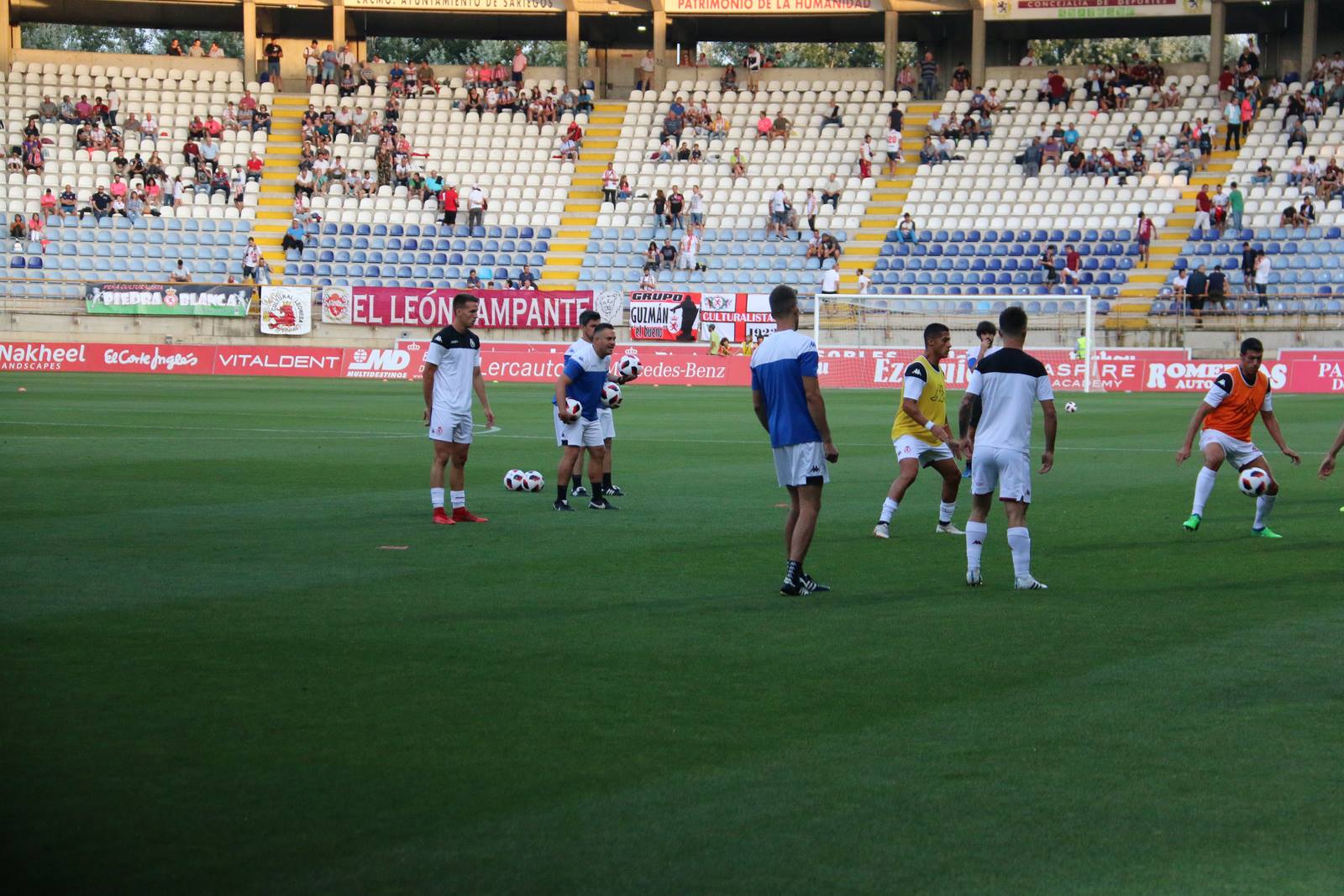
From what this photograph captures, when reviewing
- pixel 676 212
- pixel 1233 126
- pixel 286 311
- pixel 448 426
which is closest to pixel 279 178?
pixel 286 311

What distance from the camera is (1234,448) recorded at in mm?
13750

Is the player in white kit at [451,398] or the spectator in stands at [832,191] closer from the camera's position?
the player in white kit at [451,398]

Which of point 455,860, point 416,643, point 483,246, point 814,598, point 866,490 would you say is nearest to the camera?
point 455,860

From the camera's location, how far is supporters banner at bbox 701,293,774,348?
44.8 m

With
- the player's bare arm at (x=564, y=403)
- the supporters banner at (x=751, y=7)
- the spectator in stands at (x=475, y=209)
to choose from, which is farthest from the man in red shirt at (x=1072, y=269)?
the player's bare arm at (x=564, y=403)

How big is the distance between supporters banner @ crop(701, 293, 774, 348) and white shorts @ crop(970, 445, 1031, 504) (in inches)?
1347

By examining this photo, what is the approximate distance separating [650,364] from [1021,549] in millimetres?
32065

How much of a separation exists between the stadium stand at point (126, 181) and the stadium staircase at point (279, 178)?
0.45 meters

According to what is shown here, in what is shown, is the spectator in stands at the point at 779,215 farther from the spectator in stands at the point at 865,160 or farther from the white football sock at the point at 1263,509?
the white football sock at the point at 1263,509

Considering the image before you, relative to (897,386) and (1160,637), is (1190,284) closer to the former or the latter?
(897,386)

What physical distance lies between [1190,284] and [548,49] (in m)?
47.0

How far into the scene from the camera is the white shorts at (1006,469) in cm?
1021

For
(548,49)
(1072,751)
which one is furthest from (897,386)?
(548,49)

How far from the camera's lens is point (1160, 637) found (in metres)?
8.75
